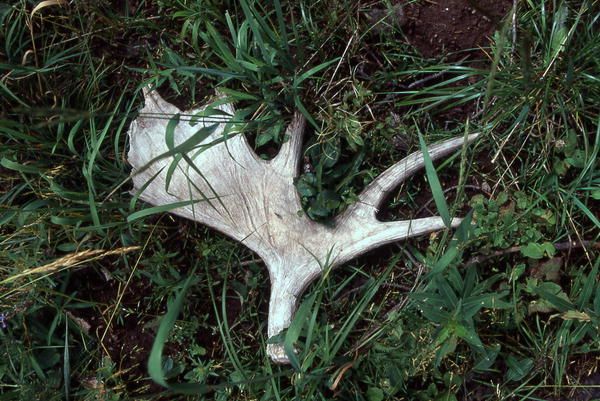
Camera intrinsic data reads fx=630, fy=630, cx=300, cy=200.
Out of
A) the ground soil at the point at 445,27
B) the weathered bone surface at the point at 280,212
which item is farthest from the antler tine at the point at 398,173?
the ground soil at the point at 445,27

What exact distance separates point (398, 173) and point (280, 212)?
1.60ft

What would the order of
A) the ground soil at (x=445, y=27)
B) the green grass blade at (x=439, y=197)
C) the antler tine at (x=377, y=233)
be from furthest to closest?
the ground soil at (x=445, y=27) → the antler tine at (x=377, y=233) → the green grass blade at (x=439, y=197)

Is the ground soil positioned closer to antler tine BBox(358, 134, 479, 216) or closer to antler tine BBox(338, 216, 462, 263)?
antler tine BBox(358, 134, 479, 216)

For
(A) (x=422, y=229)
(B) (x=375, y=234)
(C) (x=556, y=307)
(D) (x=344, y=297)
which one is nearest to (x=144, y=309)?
(D) (x=344, y=297)

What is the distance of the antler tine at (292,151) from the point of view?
2.47m

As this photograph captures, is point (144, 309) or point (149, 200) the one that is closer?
point (149, 200)

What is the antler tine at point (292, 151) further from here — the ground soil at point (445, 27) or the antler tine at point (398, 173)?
the ground soil at point (445, 27)

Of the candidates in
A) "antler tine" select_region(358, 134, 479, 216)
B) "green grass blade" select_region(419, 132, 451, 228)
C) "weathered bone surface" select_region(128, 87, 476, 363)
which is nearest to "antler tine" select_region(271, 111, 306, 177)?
"weathered bone surface" select_region(128, 87, 476, 363)

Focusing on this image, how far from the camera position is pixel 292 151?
8.14 feet

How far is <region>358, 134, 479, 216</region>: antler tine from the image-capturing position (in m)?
2.44

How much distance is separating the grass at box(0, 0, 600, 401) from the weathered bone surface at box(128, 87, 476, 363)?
72mm

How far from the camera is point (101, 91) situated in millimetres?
2779

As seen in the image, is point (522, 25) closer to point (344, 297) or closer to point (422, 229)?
point (422, 229)

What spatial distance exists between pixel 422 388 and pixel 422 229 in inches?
25.6
